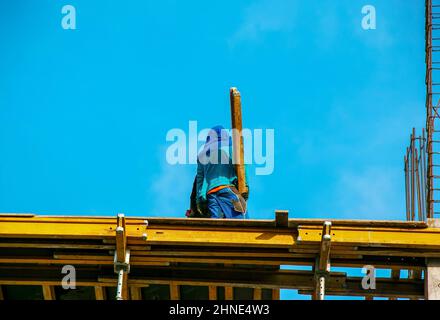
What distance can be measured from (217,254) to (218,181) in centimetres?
265

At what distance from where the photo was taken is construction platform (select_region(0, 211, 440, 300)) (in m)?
17.5

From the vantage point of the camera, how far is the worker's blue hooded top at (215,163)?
2027cm

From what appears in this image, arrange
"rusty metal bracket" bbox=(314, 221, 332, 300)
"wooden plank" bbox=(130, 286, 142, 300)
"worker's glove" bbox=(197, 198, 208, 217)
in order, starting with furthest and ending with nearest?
"worker's glove" bbox=(197, 198, 208, 217), "wooden plank" bbox=(130, 286, 142, 300), "rusty metal bracket" bbox=(314, 221, 332, 300)

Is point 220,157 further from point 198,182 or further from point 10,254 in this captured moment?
point 10,254

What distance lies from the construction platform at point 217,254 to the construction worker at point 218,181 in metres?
1.79

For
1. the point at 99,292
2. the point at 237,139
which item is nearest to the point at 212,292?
the point at 99,292

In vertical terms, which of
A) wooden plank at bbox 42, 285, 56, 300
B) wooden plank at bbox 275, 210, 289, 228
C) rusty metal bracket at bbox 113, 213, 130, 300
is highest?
wooden plank at bbox 275, 210, 289, 228

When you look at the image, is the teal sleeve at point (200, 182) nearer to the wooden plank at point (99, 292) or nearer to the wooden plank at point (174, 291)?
the wooden plank at point (174, 291)

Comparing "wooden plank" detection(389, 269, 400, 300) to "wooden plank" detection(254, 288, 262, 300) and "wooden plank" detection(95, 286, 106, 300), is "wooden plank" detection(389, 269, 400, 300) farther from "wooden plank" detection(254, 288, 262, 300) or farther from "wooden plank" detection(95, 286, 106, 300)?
"wooden plank" detection(95, 286, 106, 300)

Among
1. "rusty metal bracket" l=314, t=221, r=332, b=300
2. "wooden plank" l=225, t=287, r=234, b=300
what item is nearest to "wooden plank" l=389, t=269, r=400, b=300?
"rusty metal bracket" l=314, t=221, r=332, b=300

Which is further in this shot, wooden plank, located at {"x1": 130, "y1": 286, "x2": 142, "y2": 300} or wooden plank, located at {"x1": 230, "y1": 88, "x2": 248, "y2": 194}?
wooden plank, located at {"x1": 230, "y1": 88, "x2": 248, "y2": 194}

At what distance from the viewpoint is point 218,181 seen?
66.2ft

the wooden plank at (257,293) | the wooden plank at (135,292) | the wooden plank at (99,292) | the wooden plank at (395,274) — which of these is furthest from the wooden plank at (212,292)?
the wooden plank at (395,274)
